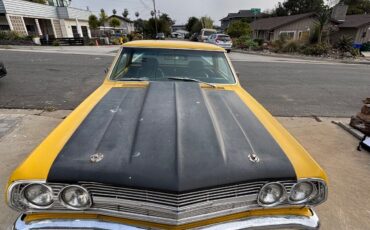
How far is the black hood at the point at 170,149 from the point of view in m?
1.28

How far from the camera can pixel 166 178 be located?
1.25 meters

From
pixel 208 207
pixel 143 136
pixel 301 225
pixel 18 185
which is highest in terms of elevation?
pixel 143 136

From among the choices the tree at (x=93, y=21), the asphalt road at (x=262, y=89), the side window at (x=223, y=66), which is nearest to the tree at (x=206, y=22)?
the tree at (x=93, y=21)

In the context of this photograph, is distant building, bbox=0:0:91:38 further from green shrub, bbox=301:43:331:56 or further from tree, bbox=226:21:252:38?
green shrub, bbox=301:43:331:56

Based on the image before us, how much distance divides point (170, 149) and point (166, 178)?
228mm

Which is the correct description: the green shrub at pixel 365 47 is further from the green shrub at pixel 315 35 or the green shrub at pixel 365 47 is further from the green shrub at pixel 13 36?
the green shrub at pixel 13 36

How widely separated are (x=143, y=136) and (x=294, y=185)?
102cm

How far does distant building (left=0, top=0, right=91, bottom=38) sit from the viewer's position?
23.3 metres

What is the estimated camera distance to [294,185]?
1.42 metres

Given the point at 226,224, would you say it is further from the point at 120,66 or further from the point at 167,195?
the point at 120,66

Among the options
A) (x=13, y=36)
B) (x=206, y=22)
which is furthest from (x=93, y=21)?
(x=206, y=22)

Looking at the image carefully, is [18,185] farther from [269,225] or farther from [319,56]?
[319,56]

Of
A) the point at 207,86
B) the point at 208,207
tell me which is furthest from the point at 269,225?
the point at 207,86

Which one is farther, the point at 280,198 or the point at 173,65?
the point at 173,65
